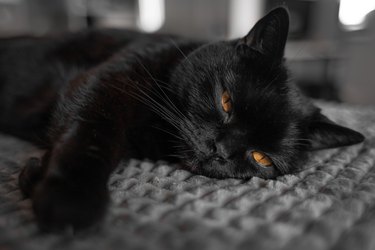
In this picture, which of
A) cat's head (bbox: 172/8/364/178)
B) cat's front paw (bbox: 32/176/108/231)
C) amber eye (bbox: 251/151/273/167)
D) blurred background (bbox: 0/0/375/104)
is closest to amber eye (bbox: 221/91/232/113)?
cat's head (bbox: 172/8/364/178)

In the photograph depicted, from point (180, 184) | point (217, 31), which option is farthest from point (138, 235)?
point (217, 31)

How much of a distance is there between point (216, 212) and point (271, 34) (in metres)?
0.56

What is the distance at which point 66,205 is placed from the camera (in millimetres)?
522

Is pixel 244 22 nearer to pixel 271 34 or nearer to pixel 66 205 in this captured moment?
pixel 271 34

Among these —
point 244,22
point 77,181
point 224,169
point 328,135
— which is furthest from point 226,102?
point 244,22

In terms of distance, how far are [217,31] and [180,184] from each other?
8.50 ft

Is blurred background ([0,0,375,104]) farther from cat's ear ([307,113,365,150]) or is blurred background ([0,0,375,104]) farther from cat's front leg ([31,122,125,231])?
cat's front leg ([31,122,125,231])

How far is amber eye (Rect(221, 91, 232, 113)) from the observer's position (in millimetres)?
864

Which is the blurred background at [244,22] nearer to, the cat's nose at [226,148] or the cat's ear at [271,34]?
the cat's ear at [271,34]

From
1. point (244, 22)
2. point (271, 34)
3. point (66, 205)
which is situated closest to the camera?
point (66, 205)

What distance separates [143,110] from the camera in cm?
92

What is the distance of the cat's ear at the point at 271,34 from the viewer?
89 cm

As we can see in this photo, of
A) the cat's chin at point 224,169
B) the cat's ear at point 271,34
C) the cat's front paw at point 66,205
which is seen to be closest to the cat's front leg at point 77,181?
the cat's front paw at point 66,205

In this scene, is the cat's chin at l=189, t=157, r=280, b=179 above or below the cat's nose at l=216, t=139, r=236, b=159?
below
